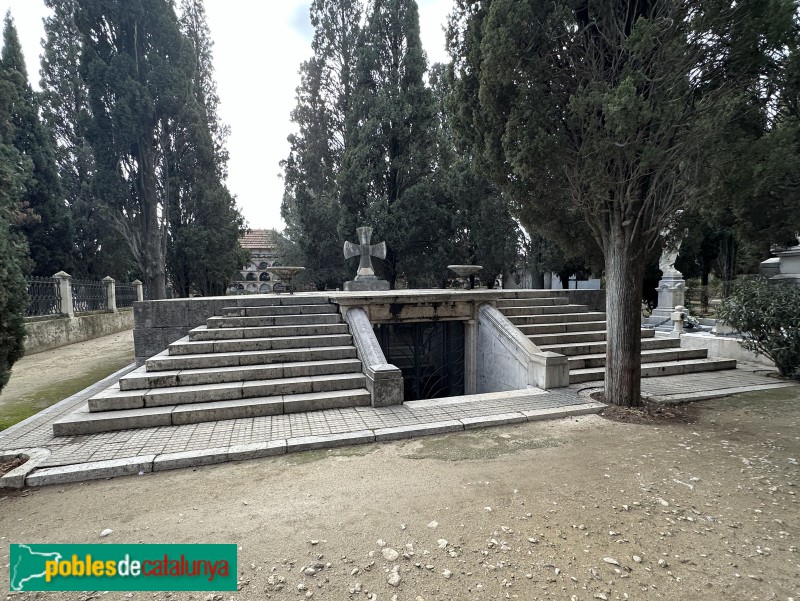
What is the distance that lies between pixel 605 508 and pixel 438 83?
23520 millimetres

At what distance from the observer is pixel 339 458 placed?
4.06 meters

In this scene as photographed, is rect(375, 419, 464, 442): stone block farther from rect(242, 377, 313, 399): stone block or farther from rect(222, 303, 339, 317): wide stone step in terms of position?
rect(222, 303, 339, 317): wide stone step

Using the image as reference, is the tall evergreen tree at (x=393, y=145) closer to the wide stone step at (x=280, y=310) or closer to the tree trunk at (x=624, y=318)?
the wide stone step at (x=280, y=310)

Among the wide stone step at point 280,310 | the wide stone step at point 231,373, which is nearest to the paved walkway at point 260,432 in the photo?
the wide stone step at point 231,373

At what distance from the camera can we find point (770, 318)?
6.96 meters

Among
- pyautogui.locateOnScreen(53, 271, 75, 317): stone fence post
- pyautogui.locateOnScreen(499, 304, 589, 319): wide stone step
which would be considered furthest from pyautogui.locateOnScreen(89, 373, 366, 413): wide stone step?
pyautogui.locateOnScreen(53, 271, 75, 317): stone fence post

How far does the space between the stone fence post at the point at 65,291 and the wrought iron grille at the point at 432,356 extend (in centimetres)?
1309

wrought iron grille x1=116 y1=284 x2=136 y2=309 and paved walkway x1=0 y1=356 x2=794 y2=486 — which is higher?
wrought iron grille x1=116 y1=284 x2=136 y2=309

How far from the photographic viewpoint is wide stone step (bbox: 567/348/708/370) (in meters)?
7.36

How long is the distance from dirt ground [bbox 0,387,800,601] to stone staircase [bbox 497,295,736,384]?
289 centimetres

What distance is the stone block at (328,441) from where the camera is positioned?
168 inches

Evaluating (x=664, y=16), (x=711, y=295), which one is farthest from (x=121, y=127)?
(x=711, y=295)

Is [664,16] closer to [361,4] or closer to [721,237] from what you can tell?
[361,4]

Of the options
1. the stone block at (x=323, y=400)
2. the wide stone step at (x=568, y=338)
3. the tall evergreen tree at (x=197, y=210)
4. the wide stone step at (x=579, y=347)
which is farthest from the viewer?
the tall evergreen tree at (x=197, y=210)
